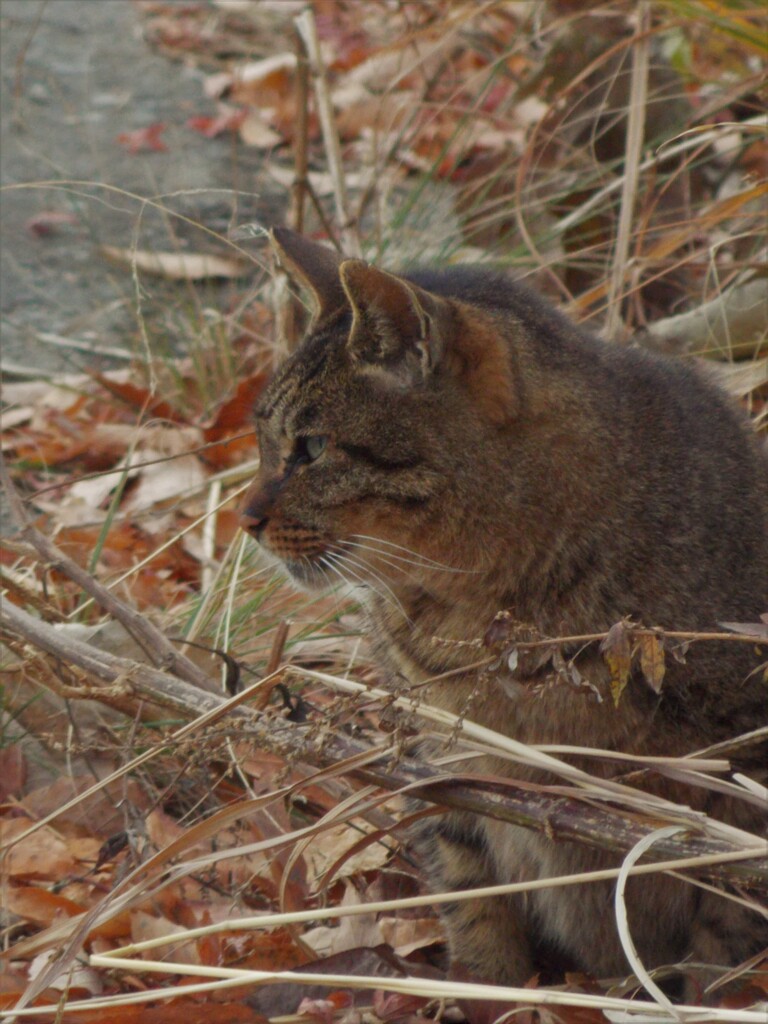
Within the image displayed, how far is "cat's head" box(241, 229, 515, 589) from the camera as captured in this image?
230 cm

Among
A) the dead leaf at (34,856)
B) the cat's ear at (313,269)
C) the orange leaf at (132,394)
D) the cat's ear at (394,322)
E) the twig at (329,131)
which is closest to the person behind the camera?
the cat's ear at (394,322)

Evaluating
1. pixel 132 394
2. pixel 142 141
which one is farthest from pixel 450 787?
pixel 142 141

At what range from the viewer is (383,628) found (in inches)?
101

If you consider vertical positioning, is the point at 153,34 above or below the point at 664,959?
above

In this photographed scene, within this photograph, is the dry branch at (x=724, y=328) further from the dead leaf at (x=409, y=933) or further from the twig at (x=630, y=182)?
the dead leaf at (x=409, y=933)

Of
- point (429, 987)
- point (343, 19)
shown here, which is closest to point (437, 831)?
point (429, 987)

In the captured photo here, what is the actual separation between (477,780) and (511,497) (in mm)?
497

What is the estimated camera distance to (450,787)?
6.82ft

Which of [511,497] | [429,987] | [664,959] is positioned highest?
[511,497]

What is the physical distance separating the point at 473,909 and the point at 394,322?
1.06m

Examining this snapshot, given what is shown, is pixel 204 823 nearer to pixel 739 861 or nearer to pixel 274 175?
pixel 739 861

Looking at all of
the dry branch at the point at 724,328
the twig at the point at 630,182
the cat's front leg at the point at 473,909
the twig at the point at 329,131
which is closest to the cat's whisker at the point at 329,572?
the cat's front leg at the point at 473,909

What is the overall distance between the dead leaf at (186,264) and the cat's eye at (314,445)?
262cm

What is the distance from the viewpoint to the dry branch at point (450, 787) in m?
1.88
